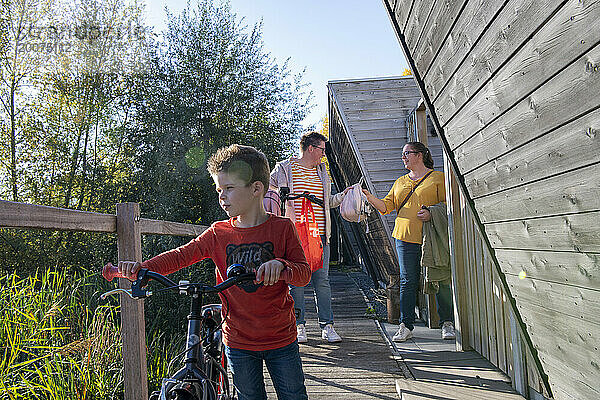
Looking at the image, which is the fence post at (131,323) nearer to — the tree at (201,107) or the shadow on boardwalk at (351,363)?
the shadow on boardwalk at (351,363)

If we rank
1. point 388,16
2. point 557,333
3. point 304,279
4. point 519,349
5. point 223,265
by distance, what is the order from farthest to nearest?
1. point 519,349
2. point 388,16
3. point 557,333
4. point 223,265
5. point 304,279

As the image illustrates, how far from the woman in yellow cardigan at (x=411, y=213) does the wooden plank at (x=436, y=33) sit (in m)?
1.85

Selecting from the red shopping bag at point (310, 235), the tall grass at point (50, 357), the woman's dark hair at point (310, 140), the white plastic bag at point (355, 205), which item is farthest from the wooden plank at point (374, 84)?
the tall grass at point (50, 357)

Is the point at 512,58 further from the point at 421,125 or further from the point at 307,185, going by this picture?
the point at 421,125

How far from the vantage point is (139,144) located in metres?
11.8

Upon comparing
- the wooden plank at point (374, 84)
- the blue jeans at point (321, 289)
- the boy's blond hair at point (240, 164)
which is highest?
the wooden plank at point (374, 84)

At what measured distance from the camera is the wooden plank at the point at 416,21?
263cm

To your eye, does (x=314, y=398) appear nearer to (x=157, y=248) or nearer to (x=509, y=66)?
(x=509, y=66)

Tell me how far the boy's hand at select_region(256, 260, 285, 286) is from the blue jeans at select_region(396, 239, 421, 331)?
10.4ft

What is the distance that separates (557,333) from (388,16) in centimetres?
188

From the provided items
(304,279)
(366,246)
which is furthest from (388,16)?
(366,246)

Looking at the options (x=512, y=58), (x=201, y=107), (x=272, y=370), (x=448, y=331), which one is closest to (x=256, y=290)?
(x=272, y=370)

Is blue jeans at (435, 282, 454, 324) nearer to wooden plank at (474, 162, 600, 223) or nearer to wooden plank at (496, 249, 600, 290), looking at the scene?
wooden plank at (496, 249, 600, 290)

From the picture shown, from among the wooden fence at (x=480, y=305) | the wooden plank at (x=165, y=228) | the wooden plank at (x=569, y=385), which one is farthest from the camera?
the wooden fence at (x=480, y=305)
